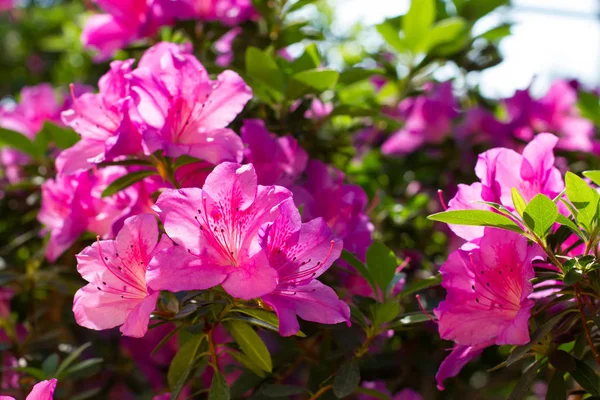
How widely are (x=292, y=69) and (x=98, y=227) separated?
0.49 m

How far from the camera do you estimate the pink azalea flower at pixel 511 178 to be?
3.53 ft

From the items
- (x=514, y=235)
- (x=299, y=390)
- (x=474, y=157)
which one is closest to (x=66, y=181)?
(x=299, y=390)

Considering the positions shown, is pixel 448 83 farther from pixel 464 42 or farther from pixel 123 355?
pixel 123 355

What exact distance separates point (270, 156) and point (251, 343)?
1.09ft

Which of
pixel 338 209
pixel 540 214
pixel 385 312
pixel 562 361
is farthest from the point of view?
pixel 338 209

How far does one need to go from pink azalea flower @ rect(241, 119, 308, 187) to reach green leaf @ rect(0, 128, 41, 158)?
0.67 m

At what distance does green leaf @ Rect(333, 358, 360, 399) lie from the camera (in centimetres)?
112

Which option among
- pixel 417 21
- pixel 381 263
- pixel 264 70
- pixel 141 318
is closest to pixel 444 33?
pixel 417 21

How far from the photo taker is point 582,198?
0.98 metres

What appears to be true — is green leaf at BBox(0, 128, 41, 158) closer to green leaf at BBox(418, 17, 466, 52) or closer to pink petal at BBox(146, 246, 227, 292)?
pink petal at BBox(146, 246, 227, 292)

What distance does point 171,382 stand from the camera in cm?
119

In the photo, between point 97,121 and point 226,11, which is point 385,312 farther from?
point 226,11

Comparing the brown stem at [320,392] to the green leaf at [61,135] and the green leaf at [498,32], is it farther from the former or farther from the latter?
the green leaf at [498,32]

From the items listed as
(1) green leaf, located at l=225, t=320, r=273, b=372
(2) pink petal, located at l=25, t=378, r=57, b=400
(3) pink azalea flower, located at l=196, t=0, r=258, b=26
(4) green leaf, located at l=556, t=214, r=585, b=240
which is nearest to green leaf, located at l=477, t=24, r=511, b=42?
(3) pink azalea flower, located at l=196, t=0, r=258, b=26
